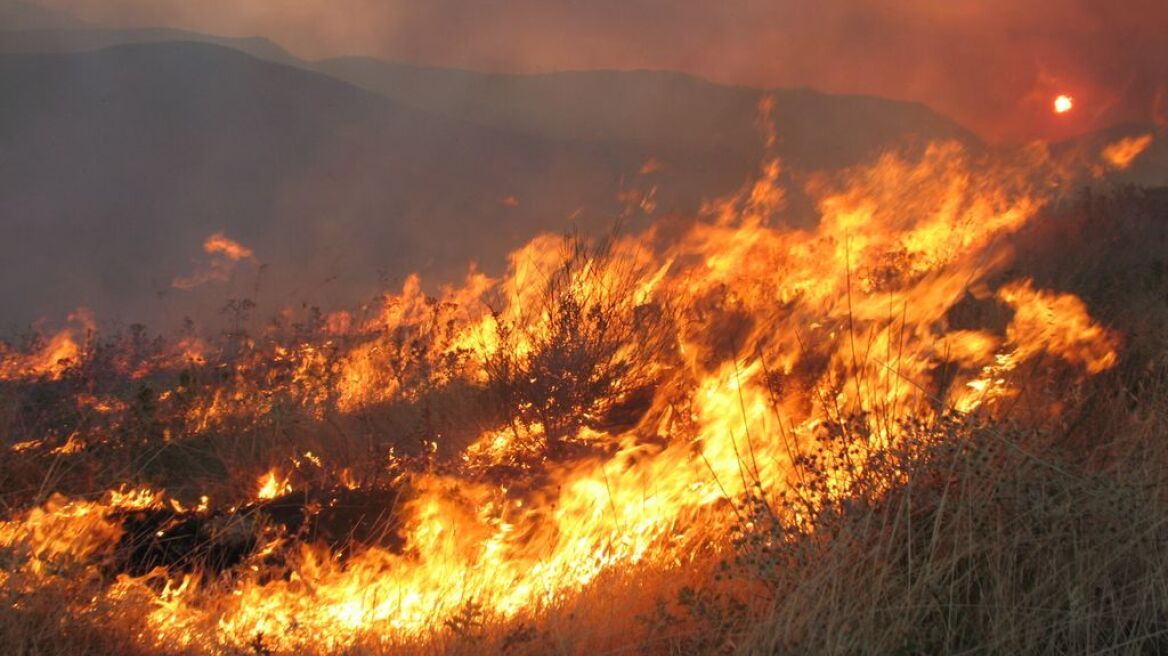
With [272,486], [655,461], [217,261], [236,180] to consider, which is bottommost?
[655,461]

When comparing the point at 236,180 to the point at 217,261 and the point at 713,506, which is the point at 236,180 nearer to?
the point at 217,261

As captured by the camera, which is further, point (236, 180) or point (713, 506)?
point (236, 180)

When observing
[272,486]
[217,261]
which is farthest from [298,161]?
[272,486]

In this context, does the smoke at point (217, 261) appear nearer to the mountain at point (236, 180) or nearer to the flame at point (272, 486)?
the mountain at point (236, 180)

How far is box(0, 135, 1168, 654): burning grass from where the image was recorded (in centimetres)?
277

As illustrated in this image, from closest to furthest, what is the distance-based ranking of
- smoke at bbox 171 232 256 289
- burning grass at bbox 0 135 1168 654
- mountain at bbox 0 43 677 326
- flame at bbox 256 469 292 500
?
1. burning grass at bbox 0 135 1168 654
2. flame at bbox 256 469 292 500
3. smoke at bbox 171 232 256 289
4. mountain at bbox 0 43 677 326

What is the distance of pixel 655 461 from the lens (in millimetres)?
4359

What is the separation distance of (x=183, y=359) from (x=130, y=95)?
1093 inches

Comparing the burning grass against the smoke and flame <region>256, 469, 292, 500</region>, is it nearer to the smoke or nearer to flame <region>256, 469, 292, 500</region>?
flame <region>256, 469, 292, 500</region>

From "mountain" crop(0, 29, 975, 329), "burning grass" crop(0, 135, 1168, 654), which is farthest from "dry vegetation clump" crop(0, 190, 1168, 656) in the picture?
"mountain" crop(0, 29, 975, 329)

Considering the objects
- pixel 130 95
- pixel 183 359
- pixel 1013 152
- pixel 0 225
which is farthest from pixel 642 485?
pixel 130 95

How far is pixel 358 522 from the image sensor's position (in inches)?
176

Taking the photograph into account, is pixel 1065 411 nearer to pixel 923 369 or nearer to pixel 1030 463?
pixel 923 369

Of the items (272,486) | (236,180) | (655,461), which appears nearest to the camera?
(655,461)
